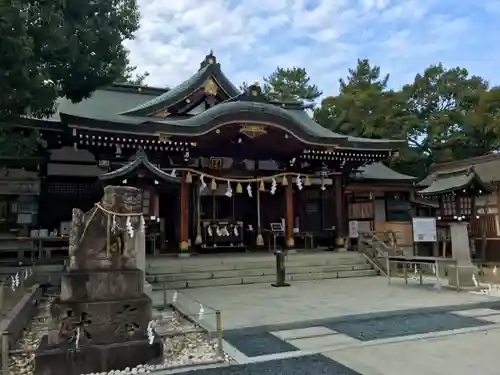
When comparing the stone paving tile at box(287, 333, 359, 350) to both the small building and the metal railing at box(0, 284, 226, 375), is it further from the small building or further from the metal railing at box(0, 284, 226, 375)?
the small building

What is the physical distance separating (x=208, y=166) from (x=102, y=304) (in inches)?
391

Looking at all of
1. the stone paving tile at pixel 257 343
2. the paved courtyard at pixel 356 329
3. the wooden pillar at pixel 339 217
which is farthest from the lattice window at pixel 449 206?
the stone paving tile at pixel 257 343

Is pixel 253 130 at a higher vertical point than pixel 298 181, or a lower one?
higher

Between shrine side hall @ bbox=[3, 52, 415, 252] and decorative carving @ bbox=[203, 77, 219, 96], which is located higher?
decorative carving @ bbox=[203, 77, 219, 96]

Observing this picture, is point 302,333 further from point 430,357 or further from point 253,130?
point 253,130

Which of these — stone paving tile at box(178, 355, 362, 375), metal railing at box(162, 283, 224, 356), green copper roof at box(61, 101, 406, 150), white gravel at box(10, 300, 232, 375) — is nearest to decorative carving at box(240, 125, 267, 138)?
green copper roof at box(61, 101, 406, 150)

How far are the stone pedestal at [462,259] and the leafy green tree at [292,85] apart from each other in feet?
99.5

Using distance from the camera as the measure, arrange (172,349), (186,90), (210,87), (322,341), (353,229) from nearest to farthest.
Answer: (172,349) < (322,341) < (186,90) < (210,87) < (353,229)

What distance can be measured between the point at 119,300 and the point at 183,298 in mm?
4103

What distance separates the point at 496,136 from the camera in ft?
82.5

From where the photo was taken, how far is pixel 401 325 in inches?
252

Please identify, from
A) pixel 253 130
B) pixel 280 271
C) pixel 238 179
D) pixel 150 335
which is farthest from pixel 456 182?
pixel 150 335

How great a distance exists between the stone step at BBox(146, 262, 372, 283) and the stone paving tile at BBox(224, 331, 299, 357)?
188 inches

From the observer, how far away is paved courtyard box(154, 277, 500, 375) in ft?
15.0
